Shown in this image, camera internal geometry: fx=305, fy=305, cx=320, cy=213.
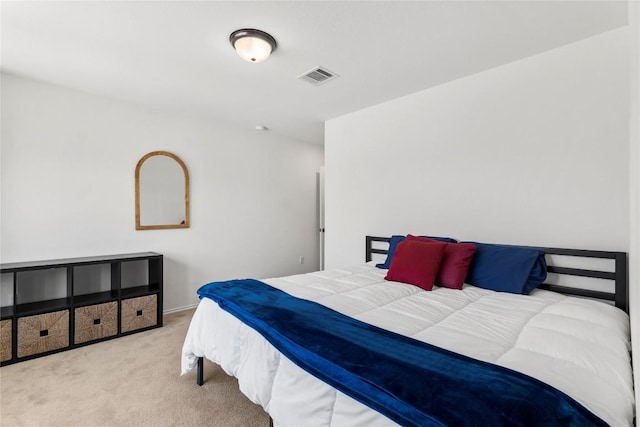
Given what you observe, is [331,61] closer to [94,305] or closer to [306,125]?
[306,125]

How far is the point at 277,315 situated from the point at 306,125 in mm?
3289

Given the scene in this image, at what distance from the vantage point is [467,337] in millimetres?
1366

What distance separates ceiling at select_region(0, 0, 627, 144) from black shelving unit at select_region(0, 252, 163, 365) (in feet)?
5.72

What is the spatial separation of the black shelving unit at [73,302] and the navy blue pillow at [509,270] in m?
3.10

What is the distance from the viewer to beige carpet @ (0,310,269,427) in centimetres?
181

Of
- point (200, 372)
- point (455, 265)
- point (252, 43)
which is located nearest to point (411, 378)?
point (455, 265)

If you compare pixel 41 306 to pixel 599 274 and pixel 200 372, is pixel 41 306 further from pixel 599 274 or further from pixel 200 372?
pixel 599 274

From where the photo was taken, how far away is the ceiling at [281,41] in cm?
187

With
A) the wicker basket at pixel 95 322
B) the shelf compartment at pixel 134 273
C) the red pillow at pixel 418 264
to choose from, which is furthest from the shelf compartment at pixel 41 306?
the red pillow at pixel 418 264

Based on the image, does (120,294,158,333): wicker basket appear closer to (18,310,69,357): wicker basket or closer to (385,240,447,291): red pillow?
(18,310,69,357): wicker basket

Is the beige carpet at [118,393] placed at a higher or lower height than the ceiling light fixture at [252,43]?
lower

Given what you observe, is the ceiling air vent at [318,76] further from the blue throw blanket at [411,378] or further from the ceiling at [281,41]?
the blue throw blanket at [411,378]

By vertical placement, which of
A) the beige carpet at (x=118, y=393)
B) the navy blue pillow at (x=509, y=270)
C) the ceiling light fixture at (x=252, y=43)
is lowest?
the beige carpet at (x=118, y=393)

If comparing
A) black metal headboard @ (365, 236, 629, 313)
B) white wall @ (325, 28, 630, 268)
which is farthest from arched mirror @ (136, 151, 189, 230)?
black metal headboard @ (365, 236, 629, 313)
